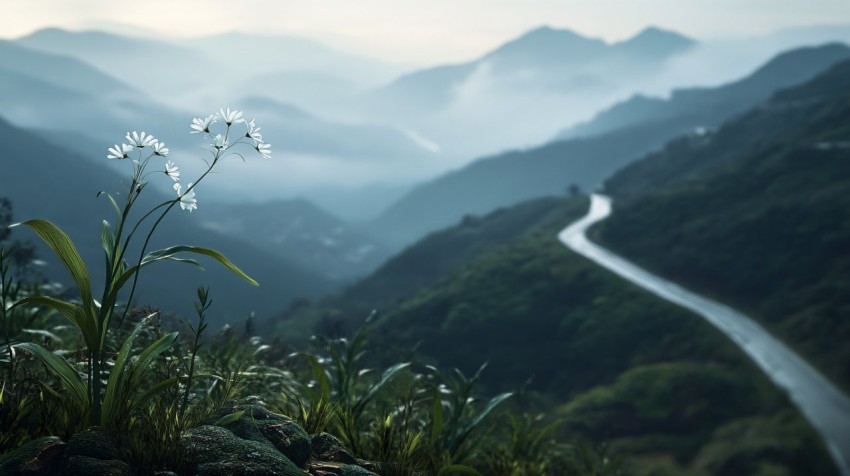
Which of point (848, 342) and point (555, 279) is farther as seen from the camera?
point (555, 279)

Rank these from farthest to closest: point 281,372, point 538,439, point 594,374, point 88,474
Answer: point 594,374, point 538,439, point 281,372, point 88,474

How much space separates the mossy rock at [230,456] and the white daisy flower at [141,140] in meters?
2.48

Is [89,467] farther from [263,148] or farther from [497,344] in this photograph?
[497,344]

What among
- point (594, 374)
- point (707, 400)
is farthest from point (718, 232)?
point (707, 400)

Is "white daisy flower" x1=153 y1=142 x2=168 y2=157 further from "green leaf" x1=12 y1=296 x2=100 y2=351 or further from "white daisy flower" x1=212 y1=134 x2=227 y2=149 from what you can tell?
"green leaf" x1=12 y1=296 x2=100 y2=351

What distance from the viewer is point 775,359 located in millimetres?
55625

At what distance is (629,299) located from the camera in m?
77.1

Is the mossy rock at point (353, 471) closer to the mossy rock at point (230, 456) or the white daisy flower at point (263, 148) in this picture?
the mossy rock at point (230, 456)

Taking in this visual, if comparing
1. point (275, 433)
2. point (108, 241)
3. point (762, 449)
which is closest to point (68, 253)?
point (108, 241)

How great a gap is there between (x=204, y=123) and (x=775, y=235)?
290 feet

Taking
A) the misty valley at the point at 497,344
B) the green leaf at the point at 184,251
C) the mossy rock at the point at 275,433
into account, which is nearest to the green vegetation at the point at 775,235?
the misty valley at the point at 497,344

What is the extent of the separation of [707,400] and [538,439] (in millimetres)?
46613

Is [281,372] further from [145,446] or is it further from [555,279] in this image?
[555,279]

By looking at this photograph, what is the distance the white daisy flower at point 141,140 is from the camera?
21.1 feet
